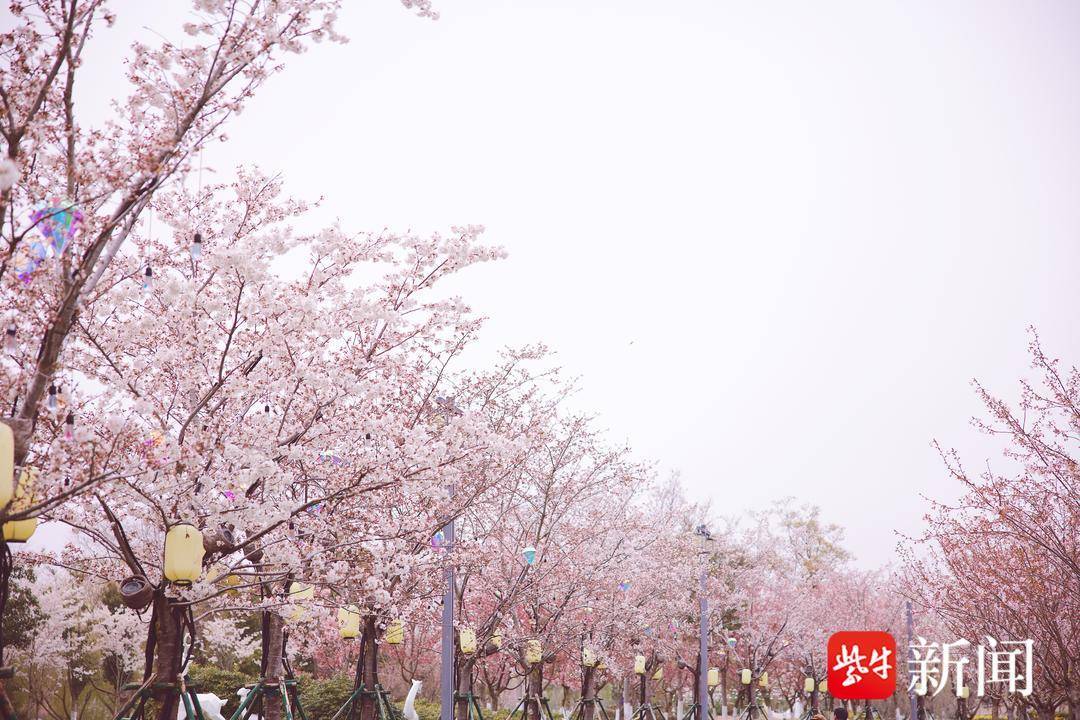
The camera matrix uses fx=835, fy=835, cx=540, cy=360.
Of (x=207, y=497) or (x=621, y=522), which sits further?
(x=621, y=522)

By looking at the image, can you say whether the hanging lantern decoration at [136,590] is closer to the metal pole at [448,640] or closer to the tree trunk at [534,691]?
the metal pole at [448,640]

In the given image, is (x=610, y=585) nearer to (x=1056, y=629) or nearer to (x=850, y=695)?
(x=850, y=695)

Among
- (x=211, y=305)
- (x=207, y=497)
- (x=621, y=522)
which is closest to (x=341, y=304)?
(x=211, y=305)

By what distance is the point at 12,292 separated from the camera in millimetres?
5223

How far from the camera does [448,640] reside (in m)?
9.99

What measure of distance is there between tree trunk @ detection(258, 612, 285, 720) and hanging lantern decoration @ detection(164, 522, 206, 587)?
5078 millimetres

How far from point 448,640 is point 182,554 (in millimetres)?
4516

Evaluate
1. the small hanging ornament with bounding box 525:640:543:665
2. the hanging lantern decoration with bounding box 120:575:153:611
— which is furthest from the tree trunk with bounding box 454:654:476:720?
the hanging lantern decoration with bounding box 120:575:153:611

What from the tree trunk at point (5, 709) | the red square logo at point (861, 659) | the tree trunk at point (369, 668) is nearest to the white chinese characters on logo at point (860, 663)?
the red square logo at point (861, 659)

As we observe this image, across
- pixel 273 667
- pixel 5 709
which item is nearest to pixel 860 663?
pixel 273 667

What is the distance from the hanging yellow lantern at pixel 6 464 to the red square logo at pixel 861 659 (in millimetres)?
9796

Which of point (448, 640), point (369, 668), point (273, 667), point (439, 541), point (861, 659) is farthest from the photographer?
point (369, 668)

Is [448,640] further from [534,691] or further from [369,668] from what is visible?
[534,691]

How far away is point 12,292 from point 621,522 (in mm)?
14383
